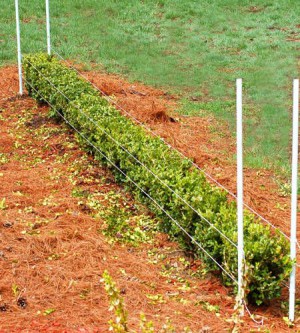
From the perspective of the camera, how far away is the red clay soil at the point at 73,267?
5035mm

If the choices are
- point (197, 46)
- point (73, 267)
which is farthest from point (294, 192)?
point (197, 46)

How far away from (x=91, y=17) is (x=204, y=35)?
3392mm

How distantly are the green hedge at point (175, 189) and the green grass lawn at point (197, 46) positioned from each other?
217 centimetres

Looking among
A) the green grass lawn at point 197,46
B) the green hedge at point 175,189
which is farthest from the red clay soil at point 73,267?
the green grass lawn at point 197,46

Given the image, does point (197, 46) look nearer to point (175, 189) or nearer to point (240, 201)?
point (175, 189)

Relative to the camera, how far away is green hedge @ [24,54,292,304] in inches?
203

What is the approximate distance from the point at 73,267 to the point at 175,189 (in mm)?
1412

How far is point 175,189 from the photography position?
21.2ft

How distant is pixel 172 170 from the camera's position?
6836 millimetres

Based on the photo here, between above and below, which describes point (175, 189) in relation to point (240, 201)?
below

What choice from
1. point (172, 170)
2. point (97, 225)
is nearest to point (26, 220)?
point (97, 225)

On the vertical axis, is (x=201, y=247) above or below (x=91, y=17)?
below

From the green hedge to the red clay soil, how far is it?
252 mm

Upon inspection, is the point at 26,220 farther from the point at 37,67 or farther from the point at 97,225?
the point at 37,67
